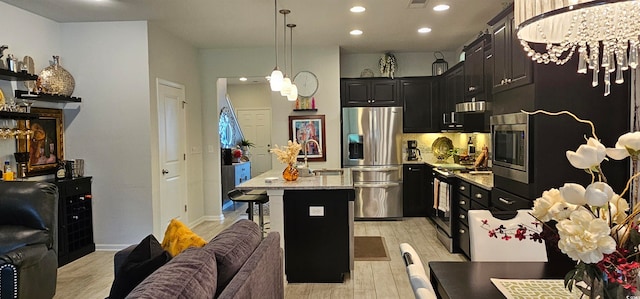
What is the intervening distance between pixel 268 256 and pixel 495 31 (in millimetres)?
2942

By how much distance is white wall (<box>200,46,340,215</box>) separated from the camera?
259 inches

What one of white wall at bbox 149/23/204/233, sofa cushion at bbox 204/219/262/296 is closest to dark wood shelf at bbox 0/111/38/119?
white wall at bbox 149/23/204/233

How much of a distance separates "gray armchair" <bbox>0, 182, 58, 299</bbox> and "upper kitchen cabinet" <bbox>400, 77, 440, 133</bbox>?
16.2 feet

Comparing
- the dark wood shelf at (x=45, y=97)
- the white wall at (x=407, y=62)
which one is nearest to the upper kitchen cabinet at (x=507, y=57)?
the white wall at (x=407, y=62)

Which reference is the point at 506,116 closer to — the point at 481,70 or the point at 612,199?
the point at 481,70

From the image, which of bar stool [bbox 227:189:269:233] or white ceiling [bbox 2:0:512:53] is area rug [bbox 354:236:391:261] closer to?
bar stool [bbox 227:189:269:233]

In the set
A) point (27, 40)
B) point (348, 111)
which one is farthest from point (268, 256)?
point (348, 111)

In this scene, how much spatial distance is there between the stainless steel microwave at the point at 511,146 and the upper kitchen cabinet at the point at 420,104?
9.24 feet

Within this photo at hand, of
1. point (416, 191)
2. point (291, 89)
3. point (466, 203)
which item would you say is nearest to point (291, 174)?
point (291, 89)

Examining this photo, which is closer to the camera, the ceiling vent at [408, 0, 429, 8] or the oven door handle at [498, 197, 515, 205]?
the oven door handle at [498, 197, 515, 205]

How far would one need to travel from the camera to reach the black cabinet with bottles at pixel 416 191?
663cm

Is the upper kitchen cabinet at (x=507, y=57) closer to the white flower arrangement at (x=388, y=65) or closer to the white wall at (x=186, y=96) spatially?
the white flower arrangement at (x=388, y=65)

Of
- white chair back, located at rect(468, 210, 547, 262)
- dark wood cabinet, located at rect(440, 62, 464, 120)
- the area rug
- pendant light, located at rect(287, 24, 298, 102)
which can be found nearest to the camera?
white chair back, located at rect(468, 210, 547, 262)

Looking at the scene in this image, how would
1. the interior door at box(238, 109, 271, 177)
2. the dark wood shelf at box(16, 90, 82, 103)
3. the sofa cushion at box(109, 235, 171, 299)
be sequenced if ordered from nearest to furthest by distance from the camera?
the sofa cushion at box(109, 235, 171, 299) < the dark wood shelf at box(16, 90, 82, 103) < the interior door at box(238, 109, 271, 177)
